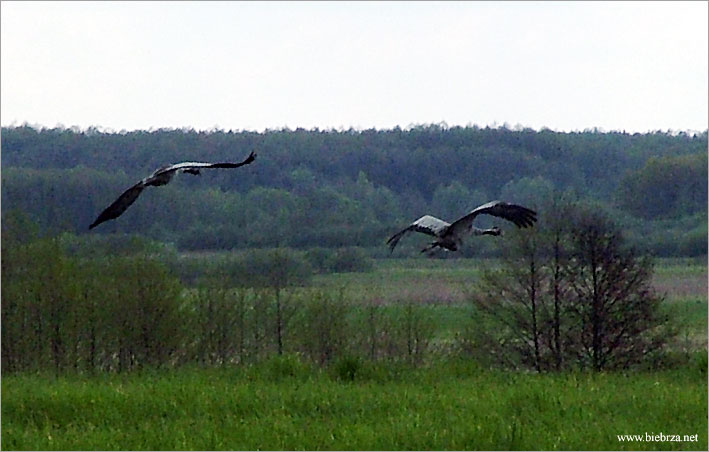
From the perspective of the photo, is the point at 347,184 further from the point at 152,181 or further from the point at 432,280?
the point at 152,181

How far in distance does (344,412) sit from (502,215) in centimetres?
370

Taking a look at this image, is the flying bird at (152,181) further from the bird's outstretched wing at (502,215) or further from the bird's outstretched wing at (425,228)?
the bird's outstretched wing at (502,215)

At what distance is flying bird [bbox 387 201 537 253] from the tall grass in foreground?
233 cm

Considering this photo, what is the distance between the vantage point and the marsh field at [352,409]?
30.5 ft

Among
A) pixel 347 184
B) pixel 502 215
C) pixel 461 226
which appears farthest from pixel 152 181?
pixel 347 184

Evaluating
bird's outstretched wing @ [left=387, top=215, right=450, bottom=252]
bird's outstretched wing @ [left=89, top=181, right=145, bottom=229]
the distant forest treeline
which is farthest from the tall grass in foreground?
the distant forest treeline

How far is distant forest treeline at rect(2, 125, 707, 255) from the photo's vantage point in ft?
85.1

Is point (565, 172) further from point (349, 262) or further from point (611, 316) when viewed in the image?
point (611, 316)

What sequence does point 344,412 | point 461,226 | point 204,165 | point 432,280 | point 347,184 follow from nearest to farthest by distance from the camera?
point 204,165 < point 461,226 < point 344,412 < point 347,184 < point 432,280

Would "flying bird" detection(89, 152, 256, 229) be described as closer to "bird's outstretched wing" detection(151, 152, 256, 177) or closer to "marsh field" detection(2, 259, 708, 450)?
"bird's outstretched wing" detection(151, 152, 256, 177)

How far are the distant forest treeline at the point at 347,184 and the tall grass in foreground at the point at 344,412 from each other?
11143 mm

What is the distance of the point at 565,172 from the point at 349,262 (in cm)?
624

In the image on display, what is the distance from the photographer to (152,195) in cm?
3003

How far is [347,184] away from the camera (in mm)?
30781
